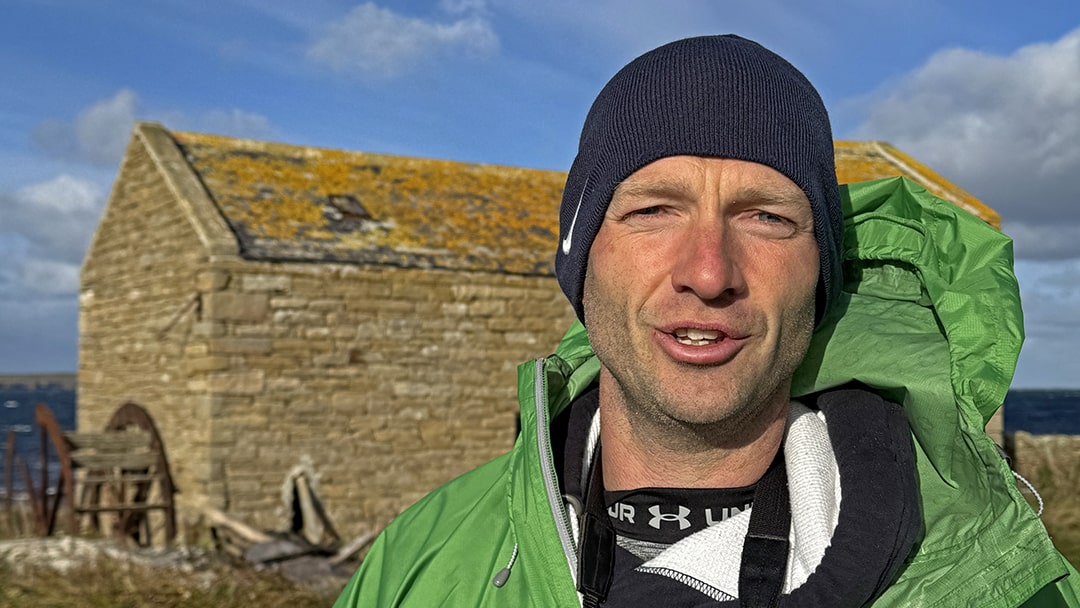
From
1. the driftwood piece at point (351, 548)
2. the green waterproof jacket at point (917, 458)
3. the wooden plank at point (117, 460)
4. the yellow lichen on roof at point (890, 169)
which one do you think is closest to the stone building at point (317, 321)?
the wooden plank at point (117, 460)

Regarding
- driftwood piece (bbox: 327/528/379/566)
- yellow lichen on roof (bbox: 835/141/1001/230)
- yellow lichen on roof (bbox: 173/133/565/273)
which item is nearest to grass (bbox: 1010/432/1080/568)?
yellow lichen on roof (bbox: 835/141/1001/230)

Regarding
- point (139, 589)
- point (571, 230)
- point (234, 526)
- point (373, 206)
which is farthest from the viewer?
point (373, 206)

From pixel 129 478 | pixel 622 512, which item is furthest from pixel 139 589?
pixel 622 512

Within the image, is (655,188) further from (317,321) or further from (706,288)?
(317,321)

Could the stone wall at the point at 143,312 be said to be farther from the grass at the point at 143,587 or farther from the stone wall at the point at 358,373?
the grass at the point at 143,587

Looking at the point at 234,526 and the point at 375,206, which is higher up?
the point at 375,206

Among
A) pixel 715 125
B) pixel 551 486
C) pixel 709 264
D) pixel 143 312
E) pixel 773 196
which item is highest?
pixel 143 312

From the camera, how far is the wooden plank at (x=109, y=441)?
428 inches

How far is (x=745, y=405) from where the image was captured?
1.67 m

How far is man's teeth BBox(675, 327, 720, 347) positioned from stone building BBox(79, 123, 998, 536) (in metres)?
8.83

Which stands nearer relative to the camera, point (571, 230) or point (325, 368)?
point (571, 230)

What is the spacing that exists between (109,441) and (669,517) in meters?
10.4

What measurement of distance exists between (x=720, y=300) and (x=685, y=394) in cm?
16

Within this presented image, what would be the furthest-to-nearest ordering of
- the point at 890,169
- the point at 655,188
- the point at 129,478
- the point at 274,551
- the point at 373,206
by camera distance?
the point at 890,169 < the point at 373,206 < the point at 129,478 < the point at 274,551 < the point at 655,188
